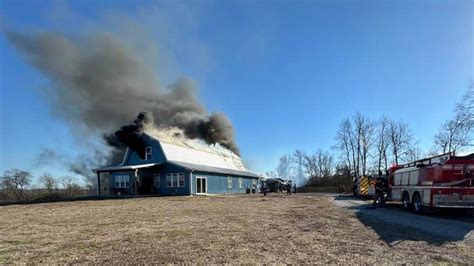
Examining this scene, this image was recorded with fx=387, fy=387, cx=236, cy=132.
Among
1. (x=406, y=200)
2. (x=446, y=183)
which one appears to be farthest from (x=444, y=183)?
(x=406, y=200)

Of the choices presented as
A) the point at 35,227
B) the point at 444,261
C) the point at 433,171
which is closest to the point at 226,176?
the point at 433,171

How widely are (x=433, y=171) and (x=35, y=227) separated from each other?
561 inches

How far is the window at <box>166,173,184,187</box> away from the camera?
34.4 m

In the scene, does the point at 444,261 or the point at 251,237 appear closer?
the point at 444,261

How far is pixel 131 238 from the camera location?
846cm

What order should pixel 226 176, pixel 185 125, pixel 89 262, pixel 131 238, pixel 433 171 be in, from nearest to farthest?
pixel 89 262
pixel 131 238
pixel 433 171
pixel 226 176
pixel 185 125

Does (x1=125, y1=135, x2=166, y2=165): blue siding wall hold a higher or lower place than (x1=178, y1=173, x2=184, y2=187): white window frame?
higher

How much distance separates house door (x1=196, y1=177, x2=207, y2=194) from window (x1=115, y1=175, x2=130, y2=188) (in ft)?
20.7

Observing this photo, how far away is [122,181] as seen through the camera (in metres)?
35.7

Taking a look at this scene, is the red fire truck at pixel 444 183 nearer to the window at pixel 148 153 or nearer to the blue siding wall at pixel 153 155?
the blue siding wall at pixel 153 155

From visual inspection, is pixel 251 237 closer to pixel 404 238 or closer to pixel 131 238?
pixel 131 238

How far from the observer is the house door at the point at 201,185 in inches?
1406

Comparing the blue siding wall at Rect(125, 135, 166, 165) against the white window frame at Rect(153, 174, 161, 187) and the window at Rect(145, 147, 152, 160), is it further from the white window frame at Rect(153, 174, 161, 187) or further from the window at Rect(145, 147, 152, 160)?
the white window frame at Rect(153, 174, 161, 187)

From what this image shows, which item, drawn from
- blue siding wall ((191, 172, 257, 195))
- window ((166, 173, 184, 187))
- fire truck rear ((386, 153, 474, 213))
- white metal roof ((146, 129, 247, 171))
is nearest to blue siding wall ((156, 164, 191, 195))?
window ((166, 173, 184, 187))
